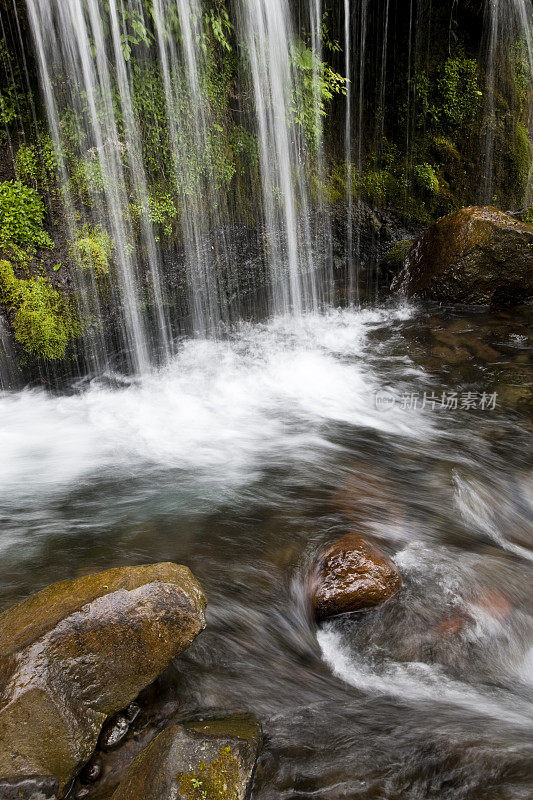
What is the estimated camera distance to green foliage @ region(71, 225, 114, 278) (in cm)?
716

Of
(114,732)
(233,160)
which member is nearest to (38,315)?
(233,160)

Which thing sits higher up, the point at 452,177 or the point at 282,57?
the point at 282,57

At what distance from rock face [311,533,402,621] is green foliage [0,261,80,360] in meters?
5.31

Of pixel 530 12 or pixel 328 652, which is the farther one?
pixel 530 12

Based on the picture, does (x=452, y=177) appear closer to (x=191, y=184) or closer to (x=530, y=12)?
(x=530, y=12)

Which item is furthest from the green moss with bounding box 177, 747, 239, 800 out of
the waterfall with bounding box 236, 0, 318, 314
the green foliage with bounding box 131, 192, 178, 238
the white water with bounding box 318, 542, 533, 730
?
the waterfall with bounding box 236, 0, 318, 314

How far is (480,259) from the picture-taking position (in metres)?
8.72

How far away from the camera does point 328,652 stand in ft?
9.96

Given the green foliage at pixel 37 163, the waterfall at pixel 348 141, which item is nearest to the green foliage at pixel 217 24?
the waterfall at pixel 348 141

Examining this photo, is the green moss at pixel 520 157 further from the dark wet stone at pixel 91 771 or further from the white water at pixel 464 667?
the dark wet stone at pixel 91 771

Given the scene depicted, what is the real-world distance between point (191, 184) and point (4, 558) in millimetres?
6656

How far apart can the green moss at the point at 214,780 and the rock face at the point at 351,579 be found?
1316 millimetres

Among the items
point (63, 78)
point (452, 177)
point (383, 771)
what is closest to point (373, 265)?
point (452, 177)

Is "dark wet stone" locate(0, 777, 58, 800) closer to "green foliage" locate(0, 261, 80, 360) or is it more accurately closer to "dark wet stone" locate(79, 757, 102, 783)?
"dark wet stone" locate(79, 757, 102, 783)
